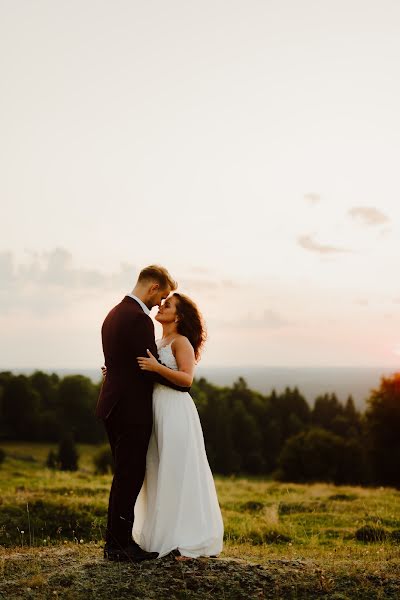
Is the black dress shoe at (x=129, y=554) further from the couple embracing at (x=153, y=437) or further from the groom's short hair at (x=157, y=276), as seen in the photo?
the groom's short hair at (x=157, y=276)

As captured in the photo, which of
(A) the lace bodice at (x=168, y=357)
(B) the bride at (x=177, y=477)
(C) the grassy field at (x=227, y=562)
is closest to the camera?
(C) the grassy field at (x=227, y=562)

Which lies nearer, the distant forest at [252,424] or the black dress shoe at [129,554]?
the black dress shoe at [129,554]

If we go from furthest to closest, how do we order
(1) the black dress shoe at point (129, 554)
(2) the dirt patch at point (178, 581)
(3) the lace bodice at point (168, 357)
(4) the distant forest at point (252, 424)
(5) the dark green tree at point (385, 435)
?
(4) the distant forest at point (252, 424)
(5) the dark green tree at point (385, 435)
(3) the lace bodice at point (168, 357)
(1) the black dress shoe at point (129, 554)
(2) the dirt patch at point (178, 581)

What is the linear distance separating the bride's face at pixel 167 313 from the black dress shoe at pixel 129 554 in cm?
267

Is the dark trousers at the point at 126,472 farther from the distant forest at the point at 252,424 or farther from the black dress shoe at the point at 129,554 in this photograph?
the distant forest at the point at 252,424

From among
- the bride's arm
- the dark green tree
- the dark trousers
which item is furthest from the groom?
the dark green tree

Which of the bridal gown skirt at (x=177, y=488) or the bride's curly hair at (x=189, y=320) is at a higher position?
the bride's curly hair at (x=189, y=320)

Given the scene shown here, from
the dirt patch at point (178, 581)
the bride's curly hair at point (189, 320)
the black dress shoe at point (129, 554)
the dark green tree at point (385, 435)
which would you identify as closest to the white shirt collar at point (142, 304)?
the bride's curly hair at point (189, 320)

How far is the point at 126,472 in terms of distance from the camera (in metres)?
7.77

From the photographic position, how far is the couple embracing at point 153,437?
7.75m

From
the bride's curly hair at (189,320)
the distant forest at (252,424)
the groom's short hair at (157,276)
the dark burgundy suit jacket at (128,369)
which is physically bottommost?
the distant forest at (252,424)

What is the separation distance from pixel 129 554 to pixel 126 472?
0.91 m

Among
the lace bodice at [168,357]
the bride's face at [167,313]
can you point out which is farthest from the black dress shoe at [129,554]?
the bride's face at [167,313]

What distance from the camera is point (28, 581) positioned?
22.6ft
